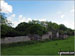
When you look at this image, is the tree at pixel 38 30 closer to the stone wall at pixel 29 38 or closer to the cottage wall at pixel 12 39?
the stone wall at pixel 29 38

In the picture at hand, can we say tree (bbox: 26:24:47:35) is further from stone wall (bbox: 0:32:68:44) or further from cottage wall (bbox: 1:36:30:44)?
cottage wall (bbox: 1:36:30:44)

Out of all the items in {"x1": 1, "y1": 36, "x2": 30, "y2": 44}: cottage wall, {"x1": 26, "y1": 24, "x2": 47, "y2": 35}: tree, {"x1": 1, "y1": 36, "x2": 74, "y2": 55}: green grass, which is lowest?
{"x1": 1, "y1": 36, "x2": 74, "y2": 55}: green grass

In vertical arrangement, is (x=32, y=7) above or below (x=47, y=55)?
above

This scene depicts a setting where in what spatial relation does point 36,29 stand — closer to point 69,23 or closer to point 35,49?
point 35,49

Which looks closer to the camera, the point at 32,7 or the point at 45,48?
the point at 32,7

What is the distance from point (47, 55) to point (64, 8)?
0.89 m

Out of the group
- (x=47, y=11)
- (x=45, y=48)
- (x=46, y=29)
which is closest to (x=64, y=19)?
(x=47, y=11)

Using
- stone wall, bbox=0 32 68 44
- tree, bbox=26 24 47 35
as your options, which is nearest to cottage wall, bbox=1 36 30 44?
stone wall, bbox=0 32 68 44

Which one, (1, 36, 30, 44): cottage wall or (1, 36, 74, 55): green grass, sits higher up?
(1, 36, 30, 44): cottage wall

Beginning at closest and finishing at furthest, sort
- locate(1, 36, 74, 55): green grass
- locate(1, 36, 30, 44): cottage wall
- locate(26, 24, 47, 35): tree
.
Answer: locate(1, 36, 74, 55): green grass < locate(1, 36, 30, 44): cottage wall < locate(26, 24, 47, 35): tree

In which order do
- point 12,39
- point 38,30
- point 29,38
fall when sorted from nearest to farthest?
point 12,39, point 29,38, point 38,30

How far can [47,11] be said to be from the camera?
2.54 metres

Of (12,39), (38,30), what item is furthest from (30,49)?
(38,30)

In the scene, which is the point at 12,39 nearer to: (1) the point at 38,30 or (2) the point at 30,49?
(2) the point at 30,49
